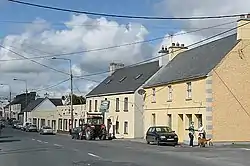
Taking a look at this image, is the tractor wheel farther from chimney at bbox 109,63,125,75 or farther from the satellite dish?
chimney at bbox 109,63,125,75

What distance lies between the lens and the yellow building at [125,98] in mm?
54656

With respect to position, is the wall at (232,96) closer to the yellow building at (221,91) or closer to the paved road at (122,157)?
the yellow building at (221,91)

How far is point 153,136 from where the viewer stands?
40031 mm

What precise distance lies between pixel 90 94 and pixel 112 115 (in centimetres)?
919

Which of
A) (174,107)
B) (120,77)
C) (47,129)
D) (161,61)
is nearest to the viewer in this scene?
(174,107)

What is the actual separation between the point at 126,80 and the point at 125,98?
551 centimetres

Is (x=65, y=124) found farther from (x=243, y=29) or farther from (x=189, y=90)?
(x=243, y=29)

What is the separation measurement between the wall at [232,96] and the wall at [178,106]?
1.09 m

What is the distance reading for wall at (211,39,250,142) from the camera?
127ft

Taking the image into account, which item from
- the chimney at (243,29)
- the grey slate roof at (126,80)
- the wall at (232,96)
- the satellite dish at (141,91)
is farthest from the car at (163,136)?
the grey slate roof at (126,80)

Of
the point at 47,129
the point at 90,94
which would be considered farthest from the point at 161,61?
the point at 47,129

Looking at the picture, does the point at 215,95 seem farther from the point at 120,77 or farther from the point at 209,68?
the point at 120,77

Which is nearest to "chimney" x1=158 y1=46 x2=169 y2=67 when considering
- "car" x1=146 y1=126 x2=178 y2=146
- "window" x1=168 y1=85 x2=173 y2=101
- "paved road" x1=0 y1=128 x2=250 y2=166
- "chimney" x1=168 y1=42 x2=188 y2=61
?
"chimney" x1=168 y1=42 x2=188 y2=61

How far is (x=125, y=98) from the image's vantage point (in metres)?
57.2
